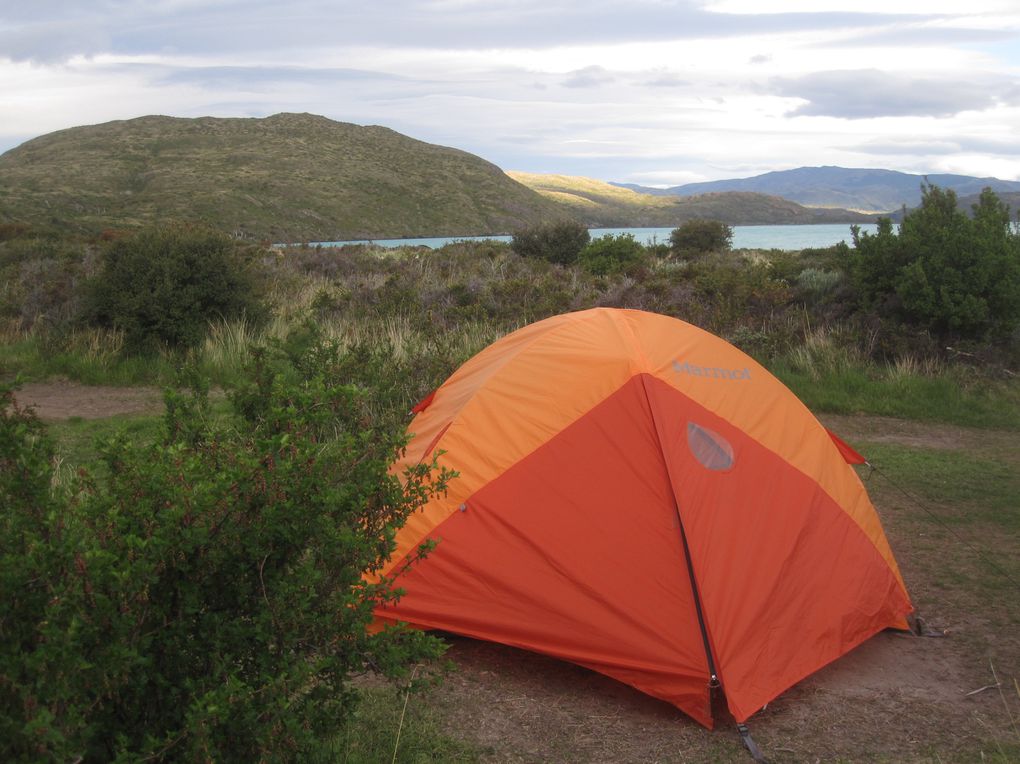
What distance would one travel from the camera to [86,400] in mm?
11000

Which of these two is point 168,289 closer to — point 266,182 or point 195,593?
point 195,593

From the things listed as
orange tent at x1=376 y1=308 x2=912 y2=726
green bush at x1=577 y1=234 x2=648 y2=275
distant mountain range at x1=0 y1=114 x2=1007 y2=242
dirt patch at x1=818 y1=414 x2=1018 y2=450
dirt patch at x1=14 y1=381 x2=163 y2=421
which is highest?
distant mountain range at x1=0 y1=114 x2=1007 y2=242

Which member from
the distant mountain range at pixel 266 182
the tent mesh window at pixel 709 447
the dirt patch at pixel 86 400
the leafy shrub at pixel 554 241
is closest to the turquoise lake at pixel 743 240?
the leafy shrub at pixel 554 241

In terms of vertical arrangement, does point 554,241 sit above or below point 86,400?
above

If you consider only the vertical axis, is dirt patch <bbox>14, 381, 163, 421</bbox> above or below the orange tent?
below

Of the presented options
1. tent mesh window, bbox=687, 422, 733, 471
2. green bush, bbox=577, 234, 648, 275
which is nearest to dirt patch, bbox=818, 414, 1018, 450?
tent mesh window, bbox=687, 422, 733, 471

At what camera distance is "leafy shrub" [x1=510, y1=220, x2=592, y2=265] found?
83.5 feet

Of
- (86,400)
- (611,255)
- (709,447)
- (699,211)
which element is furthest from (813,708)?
(699,211)

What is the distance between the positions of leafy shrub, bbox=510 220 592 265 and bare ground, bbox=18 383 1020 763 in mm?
20028

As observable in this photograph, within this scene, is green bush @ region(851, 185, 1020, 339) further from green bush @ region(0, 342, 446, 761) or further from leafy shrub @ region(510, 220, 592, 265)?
leafy shrub @ region(510, 220, 592, 265)

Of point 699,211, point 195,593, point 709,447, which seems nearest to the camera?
point 195,593

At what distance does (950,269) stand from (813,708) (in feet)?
28.2

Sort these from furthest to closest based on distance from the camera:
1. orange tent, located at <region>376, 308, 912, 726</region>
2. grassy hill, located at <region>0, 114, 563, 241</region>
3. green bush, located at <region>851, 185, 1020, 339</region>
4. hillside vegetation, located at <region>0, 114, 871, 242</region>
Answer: grassy hill, located at <region>0, 114, 563, 241</region> < hillside vegetation, located at <region>0, 114, 871, 242</region> < green bush, located at <region>851, 185, 1020, 339</region> < orange tent, located at <region>376, 308, 912, 726</region>

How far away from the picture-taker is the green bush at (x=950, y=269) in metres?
11.4
